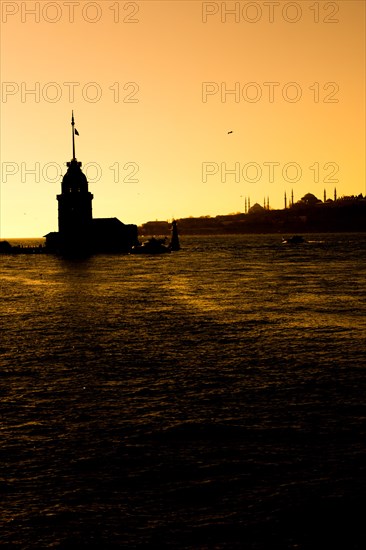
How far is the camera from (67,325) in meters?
46.5

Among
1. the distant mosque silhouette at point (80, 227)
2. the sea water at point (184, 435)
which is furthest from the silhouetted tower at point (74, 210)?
the sea water at point (184, 435)

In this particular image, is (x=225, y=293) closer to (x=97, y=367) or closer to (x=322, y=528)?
(x=97, y=367)

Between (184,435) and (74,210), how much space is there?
14171 cm

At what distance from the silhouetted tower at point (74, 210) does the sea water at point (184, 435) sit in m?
116

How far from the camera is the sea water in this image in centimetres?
1546

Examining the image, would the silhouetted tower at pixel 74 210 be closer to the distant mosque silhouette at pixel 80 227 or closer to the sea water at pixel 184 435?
the distant mosque silhouette at pixel 80 227

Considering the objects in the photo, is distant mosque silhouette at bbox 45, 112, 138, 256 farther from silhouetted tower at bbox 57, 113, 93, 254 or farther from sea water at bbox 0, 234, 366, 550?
sea water at bbox 0, 234, 366, 550

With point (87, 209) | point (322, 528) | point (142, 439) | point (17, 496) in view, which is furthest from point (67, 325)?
point (87, 209)

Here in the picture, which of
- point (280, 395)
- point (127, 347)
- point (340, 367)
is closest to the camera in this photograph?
point (280, 395)

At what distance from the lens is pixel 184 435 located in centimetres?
2128

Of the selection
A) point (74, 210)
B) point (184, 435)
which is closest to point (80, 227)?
point (74, 210)

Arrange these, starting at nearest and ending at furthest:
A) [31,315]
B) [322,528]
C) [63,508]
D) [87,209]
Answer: [322,528], [63,508], [31,315], [87,209]

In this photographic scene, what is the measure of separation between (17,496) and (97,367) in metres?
14.7

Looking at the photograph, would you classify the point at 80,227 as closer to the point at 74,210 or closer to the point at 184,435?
the point at 74,210
